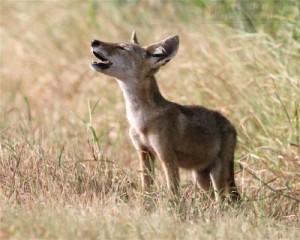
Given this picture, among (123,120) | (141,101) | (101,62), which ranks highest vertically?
(101,62)

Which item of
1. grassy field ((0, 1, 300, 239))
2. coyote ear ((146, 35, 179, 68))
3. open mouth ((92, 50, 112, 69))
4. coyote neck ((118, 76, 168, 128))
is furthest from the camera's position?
coyote ear ((146, 35, 179, 68))

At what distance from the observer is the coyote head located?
Result: 905cm

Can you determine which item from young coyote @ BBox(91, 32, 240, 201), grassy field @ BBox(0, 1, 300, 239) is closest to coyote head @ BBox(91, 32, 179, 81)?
young coyote @ BBox(91, 32, 240, 201)

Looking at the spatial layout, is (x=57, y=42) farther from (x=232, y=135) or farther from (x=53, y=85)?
(x=232, y=135)

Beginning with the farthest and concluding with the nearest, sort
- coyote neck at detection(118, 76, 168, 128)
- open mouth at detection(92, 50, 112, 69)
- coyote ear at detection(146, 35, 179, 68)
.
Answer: coyote ear at detection(146, 35, 179, 68) < coyote neck at detection(118, 76, 168, 128) < open mouth at detection(92, 50, 112, 69)

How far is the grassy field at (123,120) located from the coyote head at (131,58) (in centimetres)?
67

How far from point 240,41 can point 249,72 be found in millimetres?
782

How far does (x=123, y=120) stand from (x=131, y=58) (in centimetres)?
365

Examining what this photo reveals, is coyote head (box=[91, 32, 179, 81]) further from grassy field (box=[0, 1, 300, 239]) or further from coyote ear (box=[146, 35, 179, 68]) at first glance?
grassy field (box=[0, 1, 300, 239])

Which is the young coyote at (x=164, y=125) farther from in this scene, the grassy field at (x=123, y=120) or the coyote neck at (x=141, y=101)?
the grassy field at (x=123, y=120)

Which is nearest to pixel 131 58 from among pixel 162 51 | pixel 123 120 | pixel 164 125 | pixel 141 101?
pixel 162 51

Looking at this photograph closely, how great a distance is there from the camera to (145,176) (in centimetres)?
904

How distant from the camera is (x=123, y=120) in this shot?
504 inches

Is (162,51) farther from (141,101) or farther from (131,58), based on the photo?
(141,101)
